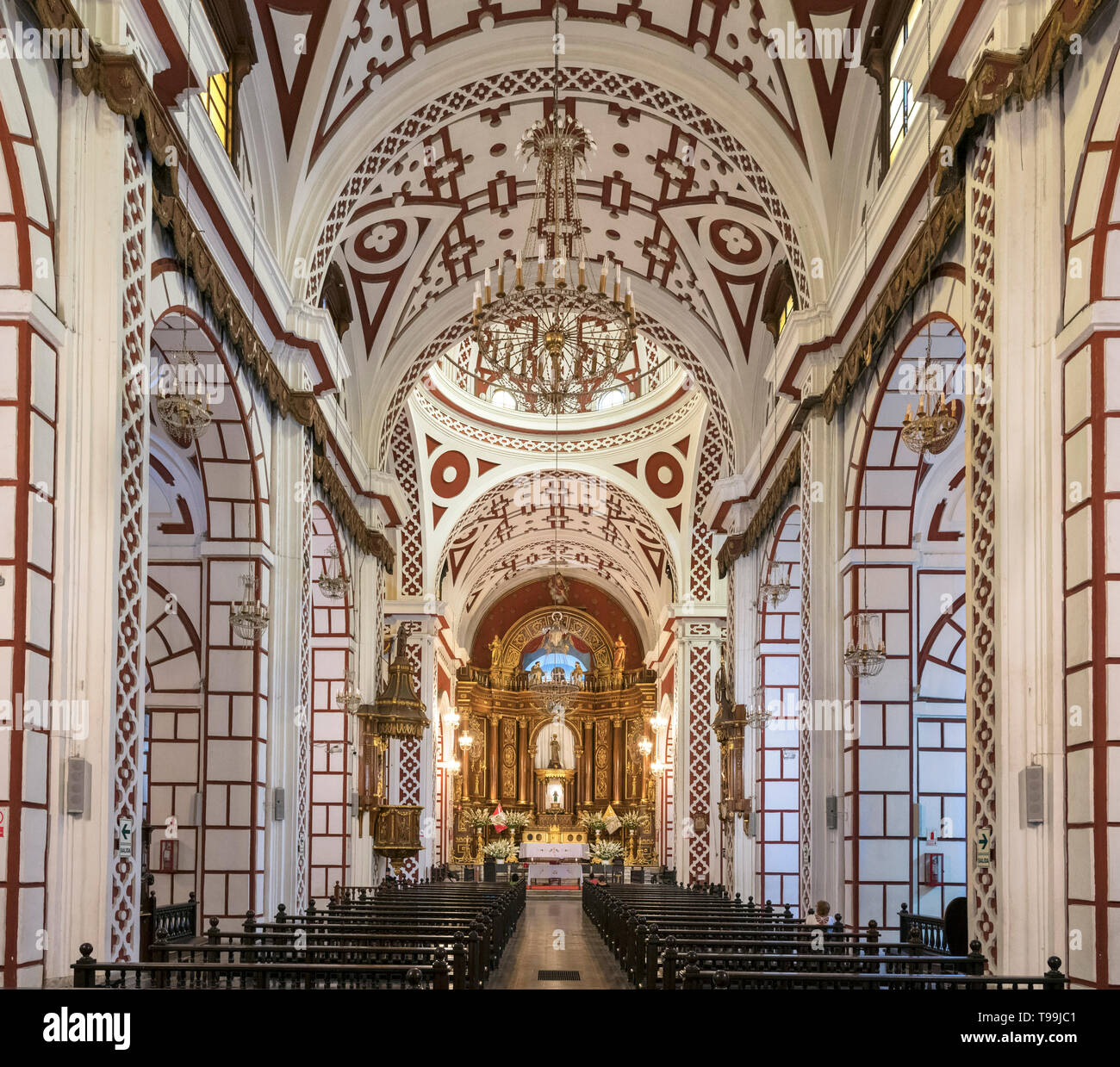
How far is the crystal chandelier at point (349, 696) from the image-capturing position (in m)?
18.2

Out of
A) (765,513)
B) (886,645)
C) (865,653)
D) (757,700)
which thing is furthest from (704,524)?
(865,653)

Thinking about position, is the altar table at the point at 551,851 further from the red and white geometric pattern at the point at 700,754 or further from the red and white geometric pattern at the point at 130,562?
the red and white geometric pattern at the point at 130,562

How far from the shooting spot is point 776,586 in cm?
1636

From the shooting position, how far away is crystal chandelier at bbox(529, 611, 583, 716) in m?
36.8

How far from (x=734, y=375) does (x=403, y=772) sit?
33.3ft

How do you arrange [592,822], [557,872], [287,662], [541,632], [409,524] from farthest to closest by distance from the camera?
[541,632], [592,822], [557,872], [409,524], [287,662]

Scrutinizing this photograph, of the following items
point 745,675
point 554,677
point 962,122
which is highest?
point 962,122

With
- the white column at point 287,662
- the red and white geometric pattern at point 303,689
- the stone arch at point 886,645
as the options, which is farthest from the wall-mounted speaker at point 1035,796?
the red and white geometric pattern at point 303,689

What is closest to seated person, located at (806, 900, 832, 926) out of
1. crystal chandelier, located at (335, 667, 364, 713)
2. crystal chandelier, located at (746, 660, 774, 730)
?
crystal chandelier, located at (746, 660, 774, 730)

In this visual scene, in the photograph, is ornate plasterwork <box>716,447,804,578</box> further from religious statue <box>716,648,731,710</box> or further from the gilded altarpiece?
the gilded altarpiece

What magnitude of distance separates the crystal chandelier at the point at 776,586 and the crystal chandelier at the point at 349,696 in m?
5.78

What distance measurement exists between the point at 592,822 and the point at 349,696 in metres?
21.7

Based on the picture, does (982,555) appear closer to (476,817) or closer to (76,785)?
(76,785)
